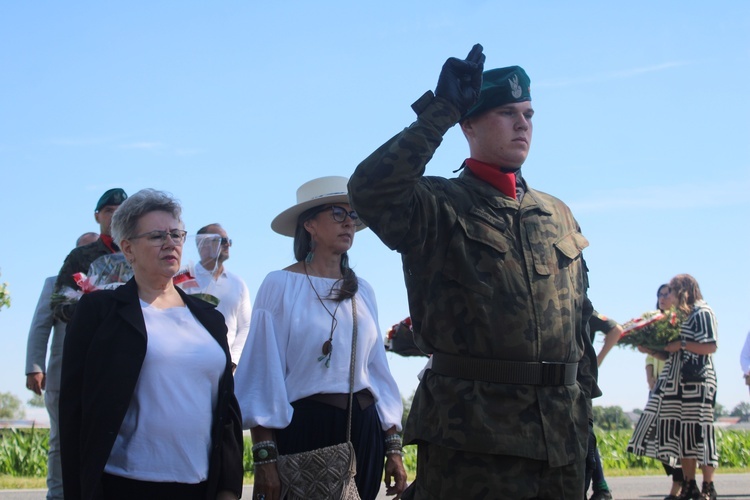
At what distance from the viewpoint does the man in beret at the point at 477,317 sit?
370 cm

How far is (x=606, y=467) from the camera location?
15289mm

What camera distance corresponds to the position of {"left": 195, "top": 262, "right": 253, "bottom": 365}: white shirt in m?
7.80

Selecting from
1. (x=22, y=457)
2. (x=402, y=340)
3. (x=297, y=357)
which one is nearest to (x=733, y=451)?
(x=402, y=340)

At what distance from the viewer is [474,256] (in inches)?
154

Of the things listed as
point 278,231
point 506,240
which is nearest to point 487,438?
point 506,240

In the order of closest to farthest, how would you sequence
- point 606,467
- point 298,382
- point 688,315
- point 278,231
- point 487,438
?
point 487,438
point 298,382
point 278,231
point 688,315
point 606,467

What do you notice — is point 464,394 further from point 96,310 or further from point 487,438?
point 96,310

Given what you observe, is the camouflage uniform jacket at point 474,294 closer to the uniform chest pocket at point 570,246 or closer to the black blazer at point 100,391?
the uniform chest pocket at point 570,246

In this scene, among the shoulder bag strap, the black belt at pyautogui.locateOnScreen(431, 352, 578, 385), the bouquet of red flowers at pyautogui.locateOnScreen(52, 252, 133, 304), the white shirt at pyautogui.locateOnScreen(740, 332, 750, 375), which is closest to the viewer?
the black belt at pyautogui.locateOnScreen(431, 352, 578, 385)

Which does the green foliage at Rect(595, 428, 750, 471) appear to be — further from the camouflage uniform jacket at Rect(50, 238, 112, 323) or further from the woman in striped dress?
the camouflage uniform jacket at Rect(50, 238, 112, 323)

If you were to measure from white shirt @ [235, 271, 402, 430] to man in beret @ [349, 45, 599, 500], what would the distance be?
1025mm

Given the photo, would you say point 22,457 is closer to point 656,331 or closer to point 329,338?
point 656,331

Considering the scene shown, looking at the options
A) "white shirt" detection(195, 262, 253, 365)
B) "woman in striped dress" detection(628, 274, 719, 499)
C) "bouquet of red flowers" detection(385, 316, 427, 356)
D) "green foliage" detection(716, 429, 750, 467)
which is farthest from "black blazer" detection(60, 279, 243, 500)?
"green foliage" detection(716, 429, 750, 467)

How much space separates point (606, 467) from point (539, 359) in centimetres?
1208
